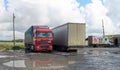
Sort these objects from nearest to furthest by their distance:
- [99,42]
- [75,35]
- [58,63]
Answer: [58,63] → [75,35] → [99,42]

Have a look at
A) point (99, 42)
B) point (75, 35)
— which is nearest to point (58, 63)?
point (75, 35)

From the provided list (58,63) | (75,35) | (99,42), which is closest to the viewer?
(58,63)

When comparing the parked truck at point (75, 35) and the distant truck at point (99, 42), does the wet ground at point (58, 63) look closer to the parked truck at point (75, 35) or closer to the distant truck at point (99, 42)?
the parked truck at point (75, 35)

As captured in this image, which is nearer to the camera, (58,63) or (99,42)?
(58,63)

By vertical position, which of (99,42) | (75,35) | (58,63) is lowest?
(58,63)

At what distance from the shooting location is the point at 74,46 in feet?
123

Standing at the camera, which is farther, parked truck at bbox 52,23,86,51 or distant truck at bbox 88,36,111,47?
distant truck at bbox 88,36,111,47

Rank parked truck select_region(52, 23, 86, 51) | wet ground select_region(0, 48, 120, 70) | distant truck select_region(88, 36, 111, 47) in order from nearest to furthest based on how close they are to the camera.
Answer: wet ground select_region(0, 48, 120, 70), parked truck select_region(52, 23, 86, 51), distant truck select_region(88, 36, 111, 47)

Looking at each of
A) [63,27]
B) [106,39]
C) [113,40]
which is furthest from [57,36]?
[113,40]

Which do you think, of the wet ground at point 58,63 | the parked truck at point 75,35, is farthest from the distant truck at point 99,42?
the wet ground at point 58,63

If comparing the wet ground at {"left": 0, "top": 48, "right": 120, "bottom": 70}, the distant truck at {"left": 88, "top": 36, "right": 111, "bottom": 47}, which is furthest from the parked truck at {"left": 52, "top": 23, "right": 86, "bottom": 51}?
the distant truck at {"left": 88, "top": 36, "right": 111, "bottom": 47}

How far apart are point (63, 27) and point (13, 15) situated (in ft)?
94.7

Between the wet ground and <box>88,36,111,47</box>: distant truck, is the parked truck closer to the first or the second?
the wet ground

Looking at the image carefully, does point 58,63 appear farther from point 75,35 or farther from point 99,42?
point 99,42
